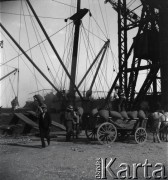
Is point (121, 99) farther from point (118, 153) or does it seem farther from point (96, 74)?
point (96, 74)

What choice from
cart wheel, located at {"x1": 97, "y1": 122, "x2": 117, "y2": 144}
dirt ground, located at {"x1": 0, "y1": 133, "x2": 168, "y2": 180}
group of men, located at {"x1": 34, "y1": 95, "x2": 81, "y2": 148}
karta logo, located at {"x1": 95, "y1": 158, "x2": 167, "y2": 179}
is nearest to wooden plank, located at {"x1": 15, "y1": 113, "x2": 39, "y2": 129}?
group of men, located at {"x1": 34, "y1": 95, "x2": 81, "y2": 148}

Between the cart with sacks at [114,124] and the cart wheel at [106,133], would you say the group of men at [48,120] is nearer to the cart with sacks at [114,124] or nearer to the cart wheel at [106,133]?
the cart with sacks at [114,124]

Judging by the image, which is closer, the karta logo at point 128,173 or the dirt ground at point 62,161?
the karta logo at point 128,173

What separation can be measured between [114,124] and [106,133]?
1.95 feet

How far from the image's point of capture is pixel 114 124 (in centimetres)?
1030

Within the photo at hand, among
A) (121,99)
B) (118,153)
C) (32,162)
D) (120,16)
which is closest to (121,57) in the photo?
(120,16)

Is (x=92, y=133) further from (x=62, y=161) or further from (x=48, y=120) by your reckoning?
(x=62, y=161)

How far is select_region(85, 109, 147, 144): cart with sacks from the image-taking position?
997 cm

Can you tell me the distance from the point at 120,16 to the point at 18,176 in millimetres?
19313

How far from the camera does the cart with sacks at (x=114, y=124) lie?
392 inches

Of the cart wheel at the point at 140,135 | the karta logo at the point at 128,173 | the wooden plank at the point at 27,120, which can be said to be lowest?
the karta logo at the point at 128,173

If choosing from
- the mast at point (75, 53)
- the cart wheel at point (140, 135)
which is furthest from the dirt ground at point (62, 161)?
the mast at point (75, 53)

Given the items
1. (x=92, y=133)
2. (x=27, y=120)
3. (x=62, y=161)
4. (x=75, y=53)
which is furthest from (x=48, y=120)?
(x=75, y=53)

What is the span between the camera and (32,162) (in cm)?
684
